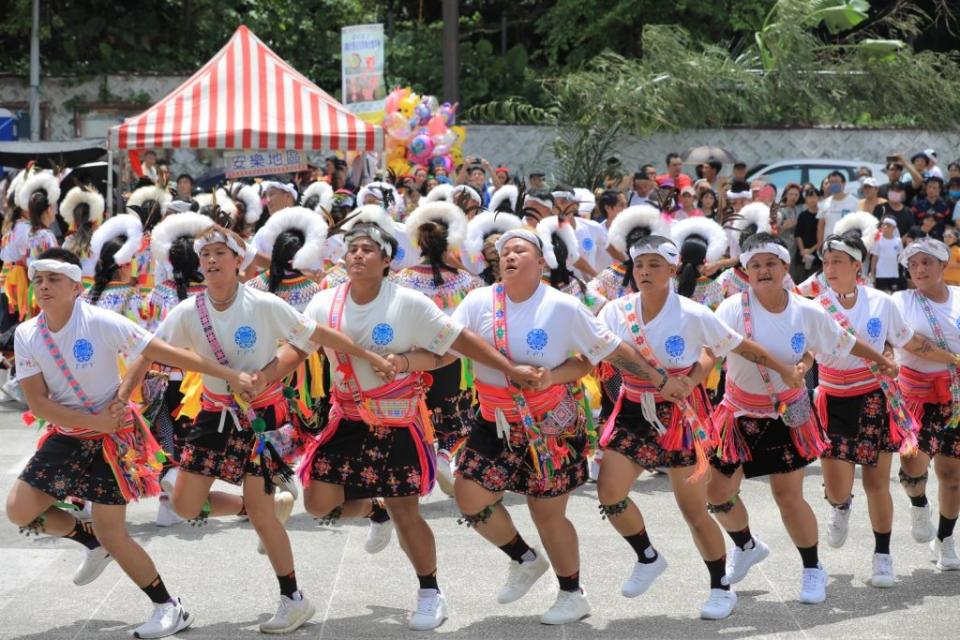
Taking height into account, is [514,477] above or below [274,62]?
below

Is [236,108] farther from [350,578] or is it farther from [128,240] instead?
[350,578]

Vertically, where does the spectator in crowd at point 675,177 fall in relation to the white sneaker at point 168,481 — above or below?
above

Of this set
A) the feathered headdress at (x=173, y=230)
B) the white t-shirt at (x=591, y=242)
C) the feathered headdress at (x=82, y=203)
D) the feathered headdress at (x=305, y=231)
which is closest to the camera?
the feathered headdress at (x=173, y=230)

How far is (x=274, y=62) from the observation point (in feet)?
44.3

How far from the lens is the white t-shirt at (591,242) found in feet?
33.3

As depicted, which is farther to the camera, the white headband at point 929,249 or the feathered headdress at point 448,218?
the feathered headdress at point 448,218

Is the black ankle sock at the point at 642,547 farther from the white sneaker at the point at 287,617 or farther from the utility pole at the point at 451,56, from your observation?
the utility pole at the point at 451,56

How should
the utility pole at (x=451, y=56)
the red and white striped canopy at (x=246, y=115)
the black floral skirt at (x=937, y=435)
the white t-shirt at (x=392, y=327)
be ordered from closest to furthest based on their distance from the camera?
1. the white t-shirt at (x=392, y=327)
2. the black floral skirt at (x=937, y=435)
3. the red and white striped canopy at (x=246, y=115)
4. the utility pole at (x=451, y=56)

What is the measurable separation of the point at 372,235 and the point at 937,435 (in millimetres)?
2984

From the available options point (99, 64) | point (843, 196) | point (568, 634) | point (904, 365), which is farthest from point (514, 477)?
point (99, 64)

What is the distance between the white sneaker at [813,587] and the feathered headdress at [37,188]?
6.99m

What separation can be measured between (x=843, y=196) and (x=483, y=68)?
38.4 feet

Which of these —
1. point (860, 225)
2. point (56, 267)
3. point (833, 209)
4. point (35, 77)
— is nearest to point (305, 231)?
point (56, 267)

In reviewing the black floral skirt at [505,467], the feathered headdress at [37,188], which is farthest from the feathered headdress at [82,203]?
the black floral skirt at [505,467]
